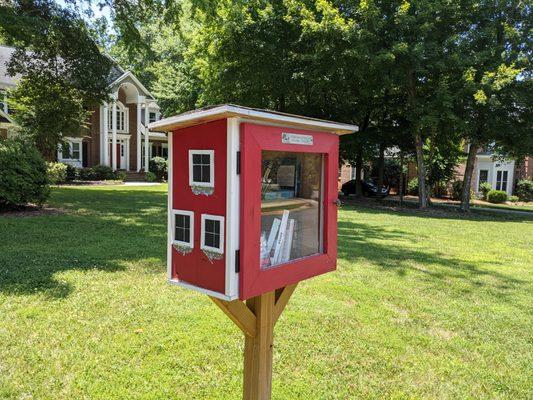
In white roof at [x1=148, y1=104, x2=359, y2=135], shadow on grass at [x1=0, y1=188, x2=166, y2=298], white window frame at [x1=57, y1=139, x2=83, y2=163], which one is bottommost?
shadow on grass at [x1=0, y1=188, x2=166, y2=298]

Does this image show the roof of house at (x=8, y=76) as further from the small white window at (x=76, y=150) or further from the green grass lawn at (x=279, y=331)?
the green grass lawn at (x=279, y=331)

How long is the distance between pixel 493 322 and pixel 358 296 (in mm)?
1466

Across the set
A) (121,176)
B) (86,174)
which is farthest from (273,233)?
(121,176)

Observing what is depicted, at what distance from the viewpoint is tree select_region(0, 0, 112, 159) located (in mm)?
12648

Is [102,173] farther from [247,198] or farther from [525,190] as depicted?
[525,190]

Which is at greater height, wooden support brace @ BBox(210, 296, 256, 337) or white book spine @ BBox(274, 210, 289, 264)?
white book spine @ BBox(274, 210, 289, 264)

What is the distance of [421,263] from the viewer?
716cm

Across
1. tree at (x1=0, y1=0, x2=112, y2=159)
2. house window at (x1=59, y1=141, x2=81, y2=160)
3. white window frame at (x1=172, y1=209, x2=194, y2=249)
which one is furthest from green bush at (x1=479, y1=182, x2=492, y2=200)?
white window frame at (x1=172, y1=209, x2=194, y2=249)

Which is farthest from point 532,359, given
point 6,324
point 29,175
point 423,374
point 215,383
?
point 29,175

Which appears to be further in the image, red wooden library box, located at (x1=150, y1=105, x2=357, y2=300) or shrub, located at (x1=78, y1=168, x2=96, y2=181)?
shrub, located at (x1=78, y1=168, x2=96, y2=181)

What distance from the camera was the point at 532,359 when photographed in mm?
3744

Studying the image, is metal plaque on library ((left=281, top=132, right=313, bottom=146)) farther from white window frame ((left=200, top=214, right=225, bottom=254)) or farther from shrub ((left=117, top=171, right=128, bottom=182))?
shrub ((left=117, top=171, right=128, bottom=182))

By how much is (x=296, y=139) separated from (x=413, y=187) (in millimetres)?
28658

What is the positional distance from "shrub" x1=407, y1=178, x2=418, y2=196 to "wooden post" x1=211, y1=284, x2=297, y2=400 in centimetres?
2809
